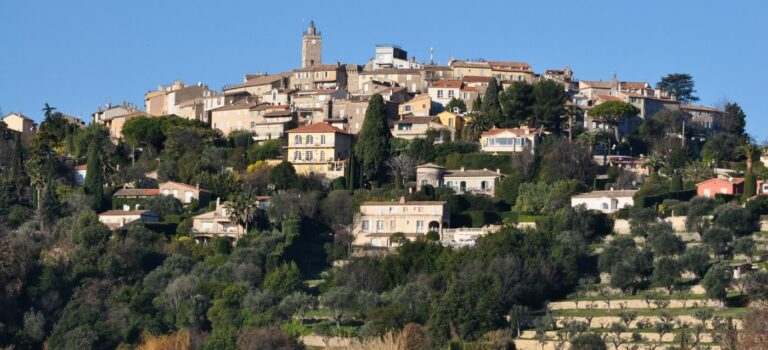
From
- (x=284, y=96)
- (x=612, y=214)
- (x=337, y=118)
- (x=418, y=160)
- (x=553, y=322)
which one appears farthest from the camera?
(x=284, y=96)

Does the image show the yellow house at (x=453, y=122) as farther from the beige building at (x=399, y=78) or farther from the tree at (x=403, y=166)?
the beige building at (x=399, y=78)

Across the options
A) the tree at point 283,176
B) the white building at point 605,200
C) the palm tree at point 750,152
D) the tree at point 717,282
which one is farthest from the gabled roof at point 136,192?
the tree at point 717,282

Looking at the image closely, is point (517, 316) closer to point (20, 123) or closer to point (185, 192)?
point (185, 192)

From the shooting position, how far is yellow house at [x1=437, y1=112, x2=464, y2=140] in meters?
94.8

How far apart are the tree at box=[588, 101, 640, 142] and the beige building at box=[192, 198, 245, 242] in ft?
75.9

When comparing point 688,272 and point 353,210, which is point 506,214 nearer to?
point 353,210

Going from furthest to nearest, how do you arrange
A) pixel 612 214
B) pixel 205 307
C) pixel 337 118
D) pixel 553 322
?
pixel 337 118
pixel 612 214
pixel 205 307
pixel 553 322

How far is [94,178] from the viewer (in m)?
86.4

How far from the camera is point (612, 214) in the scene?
77.5 metres

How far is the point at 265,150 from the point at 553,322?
30.7m

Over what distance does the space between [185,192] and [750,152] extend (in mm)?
25712

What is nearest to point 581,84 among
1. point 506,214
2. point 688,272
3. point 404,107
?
point 404,107

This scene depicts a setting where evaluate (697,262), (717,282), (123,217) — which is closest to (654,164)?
(697,262)

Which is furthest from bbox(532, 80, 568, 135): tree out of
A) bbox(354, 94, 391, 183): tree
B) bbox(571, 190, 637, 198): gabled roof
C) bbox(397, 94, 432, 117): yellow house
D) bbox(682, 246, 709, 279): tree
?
bbox(682, 246, 709, 279): tree
